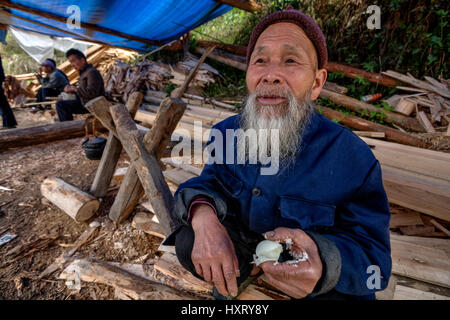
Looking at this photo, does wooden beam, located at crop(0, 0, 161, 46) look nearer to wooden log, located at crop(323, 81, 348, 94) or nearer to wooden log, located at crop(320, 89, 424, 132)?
wooden log, located at crop(323, 81, 348, 94)

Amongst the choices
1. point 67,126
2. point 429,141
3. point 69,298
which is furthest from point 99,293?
point 429,141

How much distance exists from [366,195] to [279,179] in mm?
481

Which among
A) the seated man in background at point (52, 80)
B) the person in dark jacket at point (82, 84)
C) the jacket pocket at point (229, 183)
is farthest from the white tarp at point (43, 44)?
the jacket pocket at point (229, 183)

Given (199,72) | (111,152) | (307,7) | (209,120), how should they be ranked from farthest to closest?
(199,72), (307,7), (209,120), (111,152)

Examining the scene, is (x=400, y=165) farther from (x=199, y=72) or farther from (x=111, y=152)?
(x=199, y=72)

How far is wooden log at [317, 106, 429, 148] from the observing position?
12.9 ft

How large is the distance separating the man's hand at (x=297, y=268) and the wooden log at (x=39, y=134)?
5.35m

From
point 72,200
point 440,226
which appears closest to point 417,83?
point 440,226

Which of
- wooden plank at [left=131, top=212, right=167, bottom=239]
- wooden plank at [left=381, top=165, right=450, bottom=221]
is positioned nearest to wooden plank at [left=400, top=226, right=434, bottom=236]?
wooden plank at [left=381, top=165, right=450, bottom=221]

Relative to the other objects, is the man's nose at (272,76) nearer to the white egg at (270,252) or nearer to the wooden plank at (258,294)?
the white egg at (270,252)

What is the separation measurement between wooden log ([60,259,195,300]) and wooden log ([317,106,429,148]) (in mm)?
4449

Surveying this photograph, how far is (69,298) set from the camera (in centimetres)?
206

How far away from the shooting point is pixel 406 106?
15.6 ft

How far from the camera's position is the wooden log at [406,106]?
4723 millimetres
